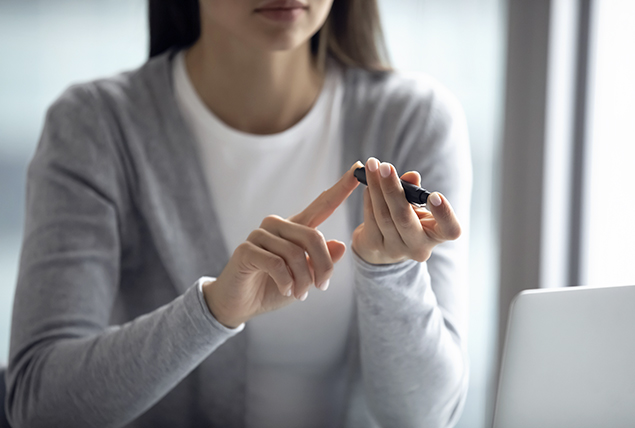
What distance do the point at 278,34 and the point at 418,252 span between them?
0.39 m

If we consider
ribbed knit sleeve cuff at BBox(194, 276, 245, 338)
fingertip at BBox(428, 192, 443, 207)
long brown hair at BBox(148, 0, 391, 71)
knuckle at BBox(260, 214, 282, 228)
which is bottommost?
ribbed knit sleeve cuff at BBox(194, 276, 245, 338)

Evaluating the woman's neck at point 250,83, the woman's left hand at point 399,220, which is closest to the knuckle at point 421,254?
the woman's left hand at point 399,220

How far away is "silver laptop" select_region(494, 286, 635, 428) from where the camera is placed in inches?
18.5

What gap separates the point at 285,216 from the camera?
3.05 feet

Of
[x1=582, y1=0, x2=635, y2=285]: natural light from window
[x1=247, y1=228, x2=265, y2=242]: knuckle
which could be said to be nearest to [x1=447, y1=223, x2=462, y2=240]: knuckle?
[x1=247, y1=228, x2=265, y2=242]: knuckle

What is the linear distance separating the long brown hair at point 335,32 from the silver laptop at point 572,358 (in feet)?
2.16

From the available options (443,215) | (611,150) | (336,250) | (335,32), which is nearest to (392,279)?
(336,250)

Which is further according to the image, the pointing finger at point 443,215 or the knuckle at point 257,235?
the knuckle at point 257,235

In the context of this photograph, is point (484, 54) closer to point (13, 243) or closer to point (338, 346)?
point (338, 346)

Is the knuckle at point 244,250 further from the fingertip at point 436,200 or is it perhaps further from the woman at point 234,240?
the fingertip at point 436,200

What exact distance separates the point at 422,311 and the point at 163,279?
0.43 metres

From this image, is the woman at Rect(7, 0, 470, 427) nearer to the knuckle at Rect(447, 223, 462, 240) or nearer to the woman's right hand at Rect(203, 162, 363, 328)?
the woman's right hand at Rect(203, 162, 363, 328)

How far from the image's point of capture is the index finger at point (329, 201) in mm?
653

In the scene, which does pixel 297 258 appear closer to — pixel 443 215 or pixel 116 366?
pixel 443 215
